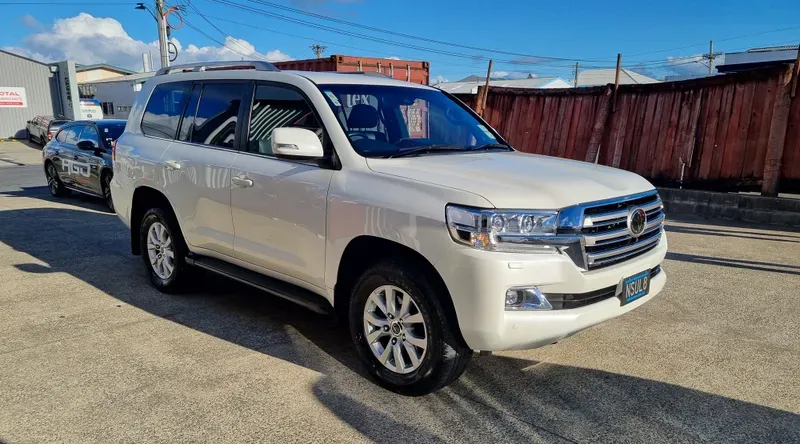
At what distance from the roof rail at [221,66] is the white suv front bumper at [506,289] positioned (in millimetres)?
2530

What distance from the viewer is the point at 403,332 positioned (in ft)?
11.3

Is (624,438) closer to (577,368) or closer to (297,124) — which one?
(577,368)

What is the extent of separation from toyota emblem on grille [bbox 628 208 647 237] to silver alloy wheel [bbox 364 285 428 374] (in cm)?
134

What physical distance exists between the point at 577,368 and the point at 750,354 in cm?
131

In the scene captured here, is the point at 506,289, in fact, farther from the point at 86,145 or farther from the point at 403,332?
the point at 86,145

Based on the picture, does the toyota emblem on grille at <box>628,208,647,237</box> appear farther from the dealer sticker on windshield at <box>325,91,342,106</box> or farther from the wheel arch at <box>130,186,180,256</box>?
the wheel arch at <box>130,186,180,256</box>

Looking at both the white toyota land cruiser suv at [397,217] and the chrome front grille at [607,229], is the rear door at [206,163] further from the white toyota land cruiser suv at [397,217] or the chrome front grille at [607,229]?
the chrome front grille at [607,229]

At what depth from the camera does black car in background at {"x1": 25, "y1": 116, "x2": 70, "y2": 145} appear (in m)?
26.1

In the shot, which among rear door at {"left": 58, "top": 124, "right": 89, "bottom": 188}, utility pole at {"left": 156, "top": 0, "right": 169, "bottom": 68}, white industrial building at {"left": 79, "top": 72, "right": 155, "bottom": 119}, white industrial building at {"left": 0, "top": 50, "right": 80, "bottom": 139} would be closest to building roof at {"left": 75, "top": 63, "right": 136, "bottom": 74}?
white industrial building at {"left": 79, "top": 72, "right": 155, "bottom": 119}

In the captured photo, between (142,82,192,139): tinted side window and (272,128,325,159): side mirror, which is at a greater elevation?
(142,82,192,139): tinted side window

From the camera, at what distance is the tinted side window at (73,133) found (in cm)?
1119

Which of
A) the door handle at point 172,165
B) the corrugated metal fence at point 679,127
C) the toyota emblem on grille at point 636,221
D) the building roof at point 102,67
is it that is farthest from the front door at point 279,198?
the building roof at point 102,67

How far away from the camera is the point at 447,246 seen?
3.12 metres

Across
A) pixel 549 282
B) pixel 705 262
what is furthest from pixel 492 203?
pixel 705 262
